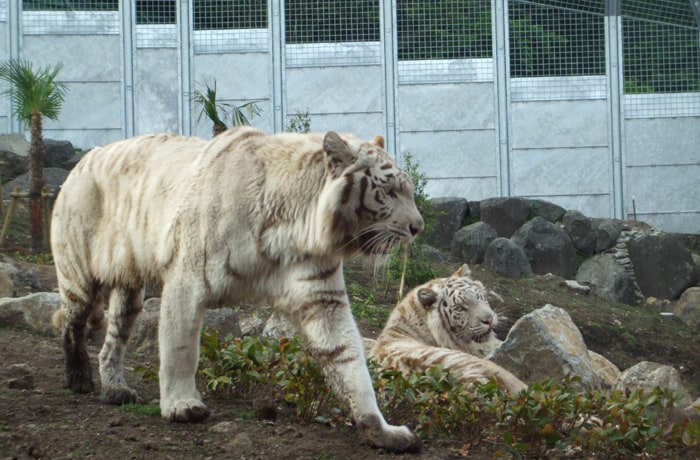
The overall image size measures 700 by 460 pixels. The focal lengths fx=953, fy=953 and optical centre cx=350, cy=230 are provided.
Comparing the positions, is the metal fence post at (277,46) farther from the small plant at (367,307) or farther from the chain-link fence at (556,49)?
the small plant at (367,307)

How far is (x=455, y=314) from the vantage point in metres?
6.84

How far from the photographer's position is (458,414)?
452cm

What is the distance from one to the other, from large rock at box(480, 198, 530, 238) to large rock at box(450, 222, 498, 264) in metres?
0.72

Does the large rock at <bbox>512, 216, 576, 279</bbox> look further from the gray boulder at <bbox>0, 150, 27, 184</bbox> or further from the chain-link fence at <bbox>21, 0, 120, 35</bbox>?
the gray boulder at <bbox>0, 150, 27, 184</bbox>

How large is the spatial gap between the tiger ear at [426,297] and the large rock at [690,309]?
7656 mm

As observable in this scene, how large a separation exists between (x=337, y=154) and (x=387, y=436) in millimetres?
1291

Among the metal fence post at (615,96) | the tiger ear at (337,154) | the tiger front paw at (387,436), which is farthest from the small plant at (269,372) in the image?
the metal fence post at (615,96)

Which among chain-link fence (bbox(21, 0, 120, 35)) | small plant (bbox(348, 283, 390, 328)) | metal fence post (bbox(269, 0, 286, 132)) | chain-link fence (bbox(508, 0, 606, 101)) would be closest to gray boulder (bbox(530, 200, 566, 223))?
chain-link fence (bbox(508, 0, 606, 101))

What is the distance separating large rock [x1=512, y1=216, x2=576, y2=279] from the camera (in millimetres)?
15156

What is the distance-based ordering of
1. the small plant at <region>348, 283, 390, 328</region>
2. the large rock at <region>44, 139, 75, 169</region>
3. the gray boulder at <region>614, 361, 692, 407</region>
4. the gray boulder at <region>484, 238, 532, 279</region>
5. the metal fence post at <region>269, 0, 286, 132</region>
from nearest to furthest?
the gray boulder at <region>614, 361, 692, 407</region>, the small plant at <region>348, 283, 390, 328</region>, the gray boulder at <region>484, 238, 532, 279</region>, the large rock at <region>44, 139, 75, 169</region>, the metal fence post at <region>269, 0, 286, 132</region>

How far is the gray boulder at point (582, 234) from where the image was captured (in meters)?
15.7

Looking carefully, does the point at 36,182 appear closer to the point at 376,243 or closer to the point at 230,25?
the point at 230,25

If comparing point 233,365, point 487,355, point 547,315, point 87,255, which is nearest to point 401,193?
point 233,365

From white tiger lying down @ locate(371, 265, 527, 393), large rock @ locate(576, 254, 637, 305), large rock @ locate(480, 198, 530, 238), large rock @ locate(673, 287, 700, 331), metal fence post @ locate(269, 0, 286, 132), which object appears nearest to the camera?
white tiger lying down @ locate(371, 265, 527, 393)
